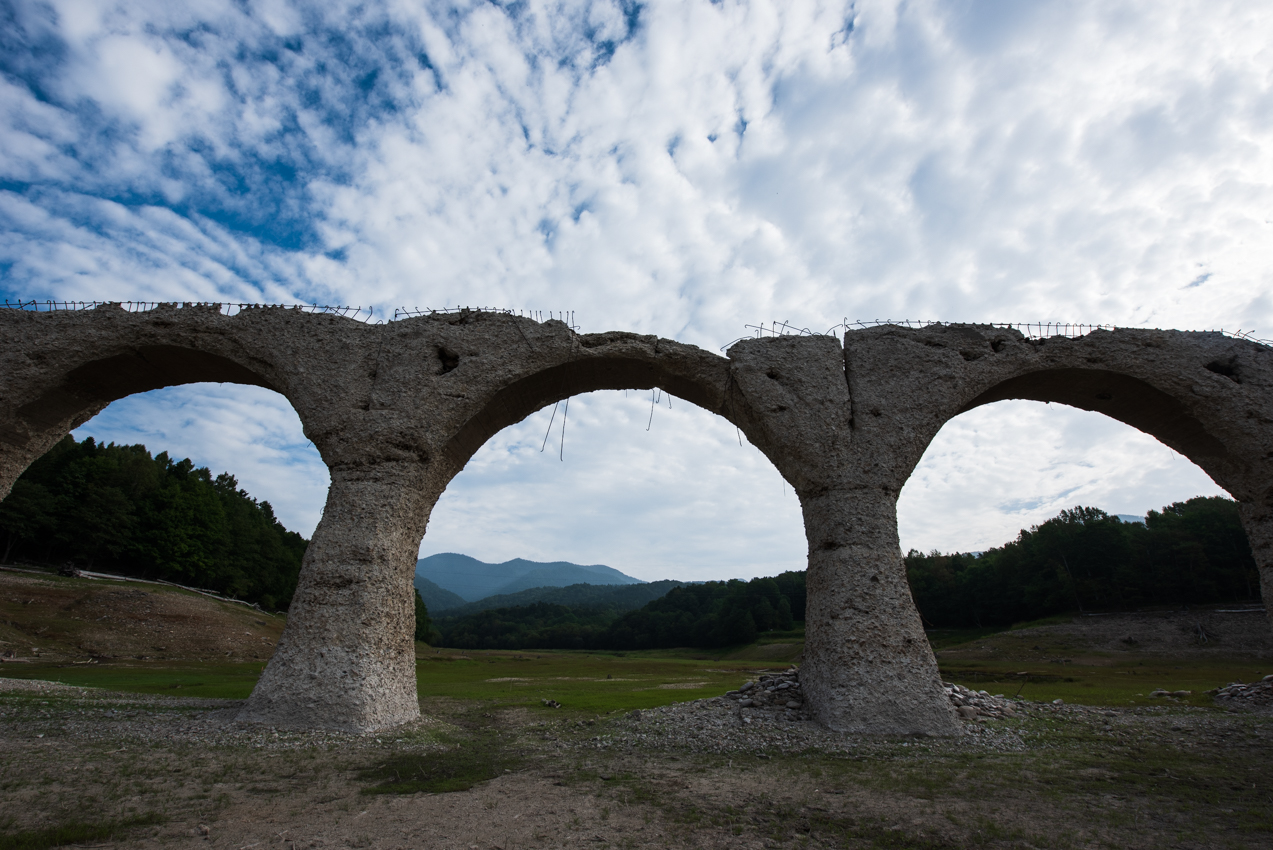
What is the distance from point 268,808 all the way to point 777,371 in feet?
22.8

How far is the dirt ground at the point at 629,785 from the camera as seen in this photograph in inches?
138

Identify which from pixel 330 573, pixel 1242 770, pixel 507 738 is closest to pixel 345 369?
pixel 330 573

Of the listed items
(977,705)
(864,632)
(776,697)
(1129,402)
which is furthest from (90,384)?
(1129,402)

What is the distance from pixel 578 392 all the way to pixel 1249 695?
1081 cm

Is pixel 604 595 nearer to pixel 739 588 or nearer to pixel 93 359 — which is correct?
pixel 739 588

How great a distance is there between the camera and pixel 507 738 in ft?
21.5

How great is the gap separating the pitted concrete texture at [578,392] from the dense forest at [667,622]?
113 feet

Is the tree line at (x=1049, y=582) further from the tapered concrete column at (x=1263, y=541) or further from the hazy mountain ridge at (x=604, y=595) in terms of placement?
the hazy mountain ridge at (x=604, y=595)

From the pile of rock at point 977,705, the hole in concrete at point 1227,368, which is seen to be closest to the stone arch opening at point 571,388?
the pile of rock at point 977,705

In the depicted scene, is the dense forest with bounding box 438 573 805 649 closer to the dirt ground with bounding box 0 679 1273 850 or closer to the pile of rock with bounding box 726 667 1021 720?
the pile of rock with bounding box 726 667 1021 720

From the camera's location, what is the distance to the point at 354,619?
6.89m

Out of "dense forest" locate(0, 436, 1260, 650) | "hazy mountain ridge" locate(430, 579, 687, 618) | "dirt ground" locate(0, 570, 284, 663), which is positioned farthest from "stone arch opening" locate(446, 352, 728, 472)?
"hazy mountain ridge" locate(430, 579, 687, 618)

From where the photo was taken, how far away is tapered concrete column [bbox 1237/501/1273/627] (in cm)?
856

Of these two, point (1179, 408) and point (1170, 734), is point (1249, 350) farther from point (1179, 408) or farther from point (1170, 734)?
point (1170, 734)
